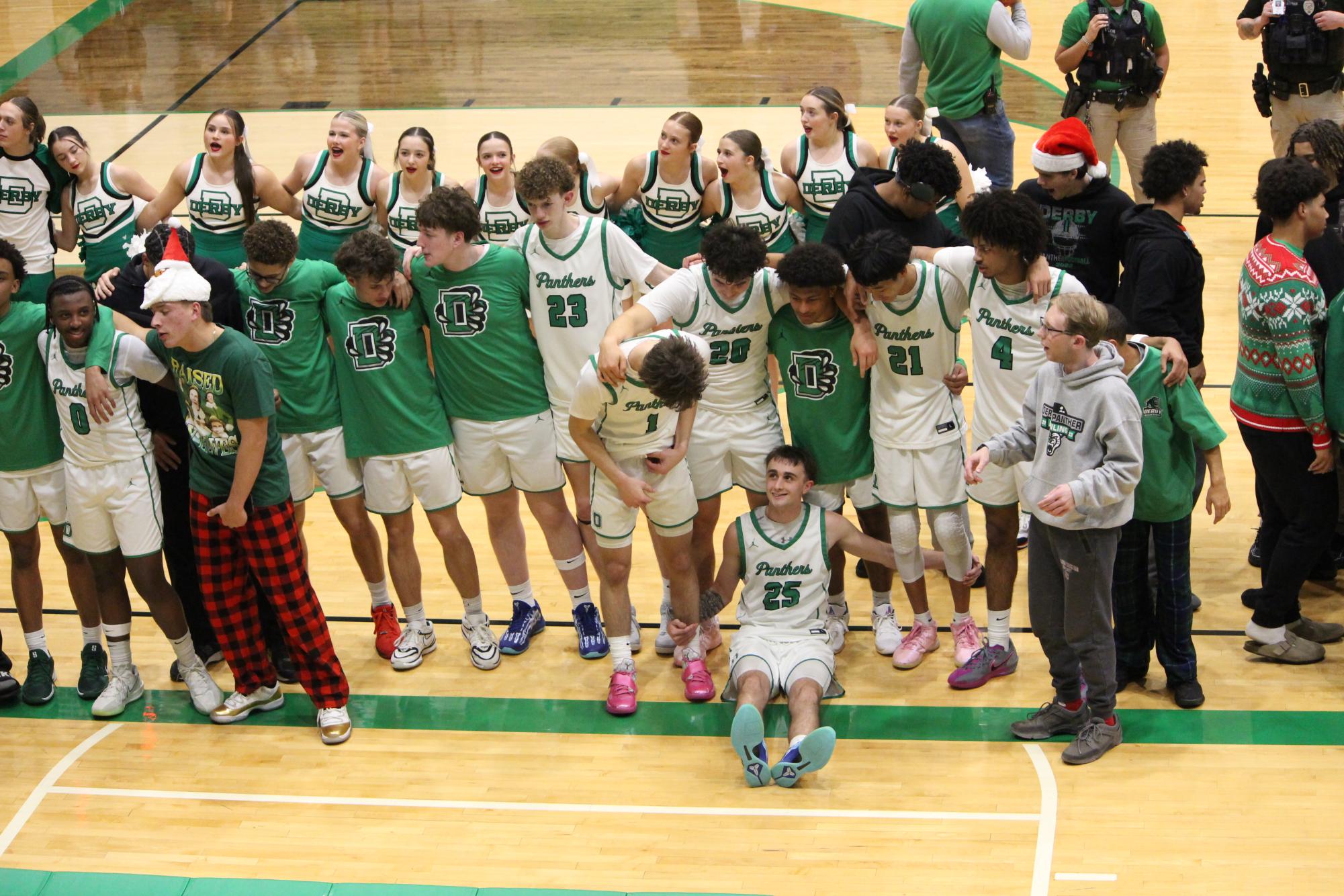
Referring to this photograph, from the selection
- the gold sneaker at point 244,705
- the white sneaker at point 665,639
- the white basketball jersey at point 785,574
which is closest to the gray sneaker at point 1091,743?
the white basketball jersey at point 785,574

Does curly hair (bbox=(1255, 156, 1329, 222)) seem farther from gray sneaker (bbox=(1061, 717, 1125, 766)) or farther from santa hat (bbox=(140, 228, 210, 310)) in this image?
santa hat (bbox=(140, 228, 210, 310))

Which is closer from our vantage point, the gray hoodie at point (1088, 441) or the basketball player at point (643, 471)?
the gray hoodie at point (1088, 441)

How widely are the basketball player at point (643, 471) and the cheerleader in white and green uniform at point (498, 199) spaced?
155cm

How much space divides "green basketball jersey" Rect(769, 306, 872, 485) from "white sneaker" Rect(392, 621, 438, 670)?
5.85 feet

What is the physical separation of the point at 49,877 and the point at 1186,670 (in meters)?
4.07

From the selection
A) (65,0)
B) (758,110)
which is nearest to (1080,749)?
(758,110)

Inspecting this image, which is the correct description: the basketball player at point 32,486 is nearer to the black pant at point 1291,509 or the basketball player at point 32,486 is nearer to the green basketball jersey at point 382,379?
the green basketball jersey at point 382,379

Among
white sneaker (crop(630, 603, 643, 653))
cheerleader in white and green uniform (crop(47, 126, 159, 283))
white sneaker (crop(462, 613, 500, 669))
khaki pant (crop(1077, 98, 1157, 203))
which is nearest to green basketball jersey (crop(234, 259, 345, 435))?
white sneaker (crop(462, 613, 500, 669))

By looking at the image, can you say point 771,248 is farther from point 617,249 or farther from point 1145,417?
point 1145,417

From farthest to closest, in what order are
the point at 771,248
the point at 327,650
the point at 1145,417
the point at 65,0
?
the point at 65,0, the point at 771,248, the point at 327,650, the point at 1145,417

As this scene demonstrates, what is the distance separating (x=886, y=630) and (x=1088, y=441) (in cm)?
147

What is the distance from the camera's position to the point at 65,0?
16453 mm

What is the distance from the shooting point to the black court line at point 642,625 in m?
5.80

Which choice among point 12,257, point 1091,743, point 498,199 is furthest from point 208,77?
point 1091,743
